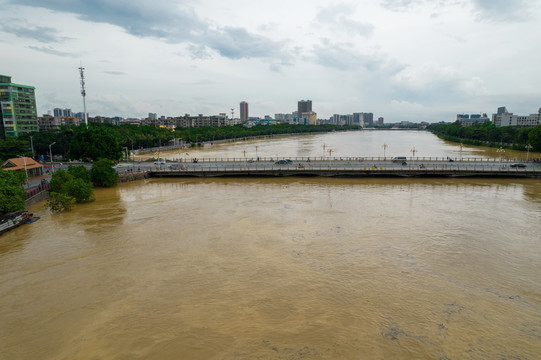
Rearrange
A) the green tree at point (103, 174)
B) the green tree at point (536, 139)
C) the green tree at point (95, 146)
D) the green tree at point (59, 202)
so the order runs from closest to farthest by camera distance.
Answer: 1. the green tree at point (59, 202)
2. the green tree at point (103, 174)
3. the green tree at point (95, 146)
4. the green tree at point (536, 139)

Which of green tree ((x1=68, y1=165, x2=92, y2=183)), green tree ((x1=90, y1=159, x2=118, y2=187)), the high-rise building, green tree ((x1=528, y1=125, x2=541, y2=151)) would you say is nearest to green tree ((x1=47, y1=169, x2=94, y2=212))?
green tree ((x1=68, y1=165, x2=92, y2=183))

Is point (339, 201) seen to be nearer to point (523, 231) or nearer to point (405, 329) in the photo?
point (523, 231)

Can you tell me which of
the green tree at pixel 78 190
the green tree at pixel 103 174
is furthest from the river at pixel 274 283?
the green tree at pixel 103 174

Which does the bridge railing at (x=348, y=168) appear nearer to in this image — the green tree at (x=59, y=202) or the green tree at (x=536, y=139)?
the green tree at (x=59, y=202)

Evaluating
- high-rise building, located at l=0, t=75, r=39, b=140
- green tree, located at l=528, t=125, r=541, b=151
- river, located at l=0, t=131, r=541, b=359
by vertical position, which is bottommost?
river, located at l=0, t=131, r=541, b=359

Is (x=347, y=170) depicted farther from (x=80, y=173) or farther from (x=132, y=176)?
(x=80, y=173)

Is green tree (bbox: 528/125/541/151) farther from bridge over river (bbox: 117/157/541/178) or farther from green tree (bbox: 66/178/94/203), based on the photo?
green tree (bbox: 66/178/94/203)
